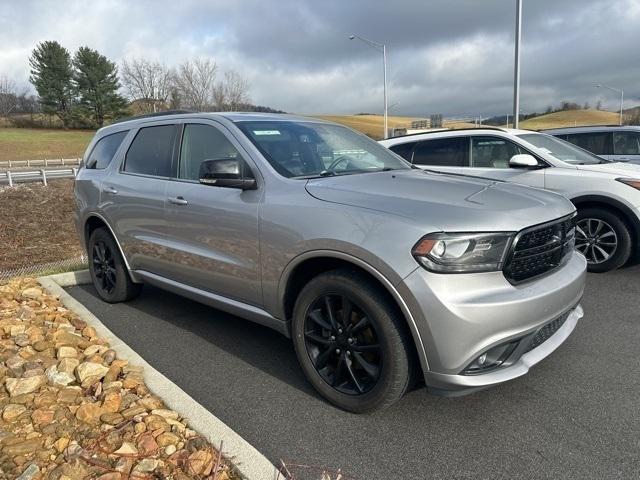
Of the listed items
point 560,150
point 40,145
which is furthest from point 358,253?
point 40,145

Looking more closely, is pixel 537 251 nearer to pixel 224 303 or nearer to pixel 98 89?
pixel 224 303

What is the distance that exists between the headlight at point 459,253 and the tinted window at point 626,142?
7742 millimetres

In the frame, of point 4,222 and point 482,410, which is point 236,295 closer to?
point 482,410

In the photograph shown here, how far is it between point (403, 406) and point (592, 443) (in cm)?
99

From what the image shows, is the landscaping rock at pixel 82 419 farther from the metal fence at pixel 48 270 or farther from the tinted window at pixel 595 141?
the tinted window at pixel 595 141

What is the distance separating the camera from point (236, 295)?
11.5 ft

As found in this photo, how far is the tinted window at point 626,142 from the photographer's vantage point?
875 cm

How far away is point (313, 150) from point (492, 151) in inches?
150

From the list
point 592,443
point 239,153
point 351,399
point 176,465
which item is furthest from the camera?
point 239,153

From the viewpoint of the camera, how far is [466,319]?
7.91 feet

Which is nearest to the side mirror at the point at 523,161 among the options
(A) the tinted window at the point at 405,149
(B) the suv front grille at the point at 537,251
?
(A) the tinted window at the point at 405,149

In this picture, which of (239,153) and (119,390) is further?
(239,153)

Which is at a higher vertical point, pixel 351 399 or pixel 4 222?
pixel 351 399

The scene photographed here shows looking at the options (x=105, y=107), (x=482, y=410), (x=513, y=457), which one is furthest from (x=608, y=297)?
(x=105, y=107)
